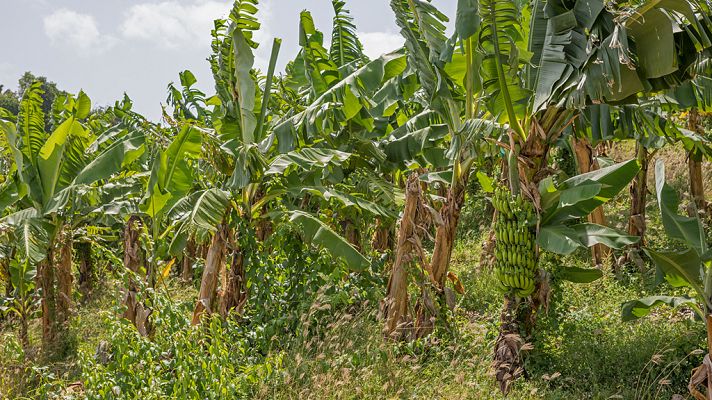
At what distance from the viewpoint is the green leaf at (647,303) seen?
5.05 metres

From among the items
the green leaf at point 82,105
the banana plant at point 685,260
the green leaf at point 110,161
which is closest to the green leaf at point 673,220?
the banana plant at point 685,260

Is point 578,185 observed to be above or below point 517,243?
above

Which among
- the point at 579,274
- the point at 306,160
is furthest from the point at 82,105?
the point at 579,274

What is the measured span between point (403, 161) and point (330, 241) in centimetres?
153

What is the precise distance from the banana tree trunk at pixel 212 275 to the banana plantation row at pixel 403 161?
2 cm

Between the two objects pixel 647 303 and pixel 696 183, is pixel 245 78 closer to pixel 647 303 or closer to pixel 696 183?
pixel 647 303

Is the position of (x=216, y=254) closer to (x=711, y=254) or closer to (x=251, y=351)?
(x=251, y=351)

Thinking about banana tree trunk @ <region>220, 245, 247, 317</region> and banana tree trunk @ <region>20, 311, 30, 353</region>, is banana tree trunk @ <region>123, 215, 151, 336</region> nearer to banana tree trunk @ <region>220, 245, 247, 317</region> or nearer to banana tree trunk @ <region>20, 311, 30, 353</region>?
banana tree trunk @ <region>220, 245, 247, 317</region>

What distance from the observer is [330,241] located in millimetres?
6051

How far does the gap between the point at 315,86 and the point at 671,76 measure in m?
3.59

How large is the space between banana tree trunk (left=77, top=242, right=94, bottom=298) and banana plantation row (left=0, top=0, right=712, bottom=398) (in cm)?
207

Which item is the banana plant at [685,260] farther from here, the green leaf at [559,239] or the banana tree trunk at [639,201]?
the banana tree trunk at [639,201]

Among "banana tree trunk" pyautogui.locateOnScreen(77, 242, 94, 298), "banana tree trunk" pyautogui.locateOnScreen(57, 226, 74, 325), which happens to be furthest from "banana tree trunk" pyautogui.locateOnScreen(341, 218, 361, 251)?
"banana tree trunk" pyautogui.locateOnScreen(77, 242, 94, 298)

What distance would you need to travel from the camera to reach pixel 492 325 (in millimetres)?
6230
